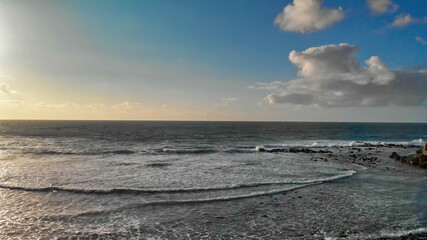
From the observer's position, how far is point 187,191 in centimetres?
1733

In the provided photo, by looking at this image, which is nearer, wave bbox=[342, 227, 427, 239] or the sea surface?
wave bbox=[342, 227, 427, 239]

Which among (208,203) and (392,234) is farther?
(208,203)

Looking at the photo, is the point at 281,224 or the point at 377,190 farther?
the point at 377,190

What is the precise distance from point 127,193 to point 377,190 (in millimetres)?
17685

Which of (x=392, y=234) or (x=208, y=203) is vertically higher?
(x=392, y=234)

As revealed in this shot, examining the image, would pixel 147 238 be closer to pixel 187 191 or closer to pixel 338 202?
pixel 187 191

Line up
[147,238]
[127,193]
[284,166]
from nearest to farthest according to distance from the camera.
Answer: [147,238] < [127,193] < [284,166]

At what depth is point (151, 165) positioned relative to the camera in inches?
1085

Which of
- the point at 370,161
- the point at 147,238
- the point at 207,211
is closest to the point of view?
the point at 147,238

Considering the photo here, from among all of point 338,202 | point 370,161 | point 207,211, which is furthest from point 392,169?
point 207,211

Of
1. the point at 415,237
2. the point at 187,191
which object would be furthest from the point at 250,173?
the point at 415,237

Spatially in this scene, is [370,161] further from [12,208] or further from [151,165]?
[12,208]

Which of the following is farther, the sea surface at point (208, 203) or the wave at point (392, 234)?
the sea surface at point (208, 203)

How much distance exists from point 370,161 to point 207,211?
26.9 m
